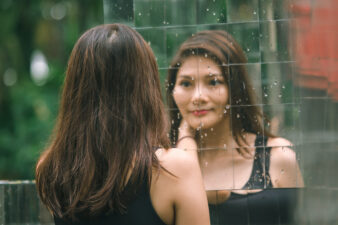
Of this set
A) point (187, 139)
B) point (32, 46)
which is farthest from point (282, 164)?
point (32, 46)

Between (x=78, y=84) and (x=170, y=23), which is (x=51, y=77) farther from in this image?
(x=78, y=84)

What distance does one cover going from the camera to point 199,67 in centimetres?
207

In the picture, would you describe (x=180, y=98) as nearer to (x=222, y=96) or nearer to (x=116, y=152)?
(x=222, y=96)

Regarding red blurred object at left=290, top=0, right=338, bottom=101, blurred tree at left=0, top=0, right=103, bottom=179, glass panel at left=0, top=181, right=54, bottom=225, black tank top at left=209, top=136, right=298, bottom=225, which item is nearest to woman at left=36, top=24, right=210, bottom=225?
red blurred object at left=290, top=0, right=338, bottom=101

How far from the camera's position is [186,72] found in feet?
6.83

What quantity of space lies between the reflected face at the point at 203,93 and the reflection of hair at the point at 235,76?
0.03 m

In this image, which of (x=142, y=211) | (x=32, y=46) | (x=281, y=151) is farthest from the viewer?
(x=32, y=46)

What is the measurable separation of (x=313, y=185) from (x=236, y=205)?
60 cm

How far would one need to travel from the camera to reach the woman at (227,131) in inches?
80.3

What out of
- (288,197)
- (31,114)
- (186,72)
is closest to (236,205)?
(288,197)

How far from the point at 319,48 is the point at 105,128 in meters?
0.62

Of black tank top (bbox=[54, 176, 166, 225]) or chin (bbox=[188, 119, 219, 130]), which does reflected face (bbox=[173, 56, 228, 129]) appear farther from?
black tank top (bbox=[54, 176, 166, 225])

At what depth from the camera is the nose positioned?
2.06 metres

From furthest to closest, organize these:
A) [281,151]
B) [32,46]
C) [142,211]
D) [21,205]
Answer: [32,46]
[21,205]
[281,151]
[142,211]
